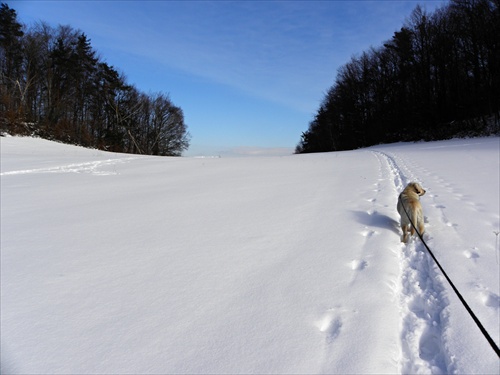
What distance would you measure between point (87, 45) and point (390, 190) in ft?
132

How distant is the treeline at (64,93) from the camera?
79.7ft

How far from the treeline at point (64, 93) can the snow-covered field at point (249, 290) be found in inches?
903

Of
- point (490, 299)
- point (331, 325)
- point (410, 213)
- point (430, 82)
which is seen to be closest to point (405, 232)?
point (410, 213)

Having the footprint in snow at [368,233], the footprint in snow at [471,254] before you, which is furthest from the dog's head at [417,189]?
the footprint in snow at [471,254]

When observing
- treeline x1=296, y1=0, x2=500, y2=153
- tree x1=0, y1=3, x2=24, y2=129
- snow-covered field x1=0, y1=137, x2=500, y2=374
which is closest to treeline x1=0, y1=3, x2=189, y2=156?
tree x1=0, y1=3, x2=24, y2=129

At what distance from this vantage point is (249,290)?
2283 mm

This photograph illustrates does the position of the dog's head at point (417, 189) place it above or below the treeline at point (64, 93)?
below

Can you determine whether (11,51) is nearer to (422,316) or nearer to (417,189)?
(417,189)

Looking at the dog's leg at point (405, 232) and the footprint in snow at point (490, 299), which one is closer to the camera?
the footprint in snow at point (490, 299)

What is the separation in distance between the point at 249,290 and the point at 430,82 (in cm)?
3740

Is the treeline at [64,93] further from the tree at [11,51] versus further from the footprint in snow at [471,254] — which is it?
the footprint in snow at [471,254]

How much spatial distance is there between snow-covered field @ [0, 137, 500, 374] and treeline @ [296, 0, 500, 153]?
25.2 meters

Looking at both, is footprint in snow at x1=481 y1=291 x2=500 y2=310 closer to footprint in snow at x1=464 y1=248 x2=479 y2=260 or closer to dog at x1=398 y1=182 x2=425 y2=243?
footprint in snow at x1=464 y1=248 x2=479 y2=260

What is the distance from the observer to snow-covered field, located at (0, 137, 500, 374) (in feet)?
5.27
